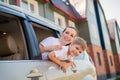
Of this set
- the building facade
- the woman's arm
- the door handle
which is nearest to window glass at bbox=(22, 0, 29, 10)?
the building facade

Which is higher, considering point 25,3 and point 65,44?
point 25,3

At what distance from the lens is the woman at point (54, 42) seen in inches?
137

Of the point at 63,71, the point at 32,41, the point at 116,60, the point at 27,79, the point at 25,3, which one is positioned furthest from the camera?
the point at 116,60

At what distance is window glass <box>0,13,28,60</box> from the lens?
303cm

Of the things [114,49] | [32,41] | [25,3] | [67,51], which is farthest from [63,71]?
[114,49]

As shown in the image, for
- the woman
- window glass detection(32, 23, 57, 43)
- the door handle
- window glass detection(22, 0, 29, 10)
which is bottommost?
the door handle

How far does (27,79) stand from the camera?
8.84 ft

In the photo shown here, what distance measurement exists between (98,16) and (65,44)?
29162mm

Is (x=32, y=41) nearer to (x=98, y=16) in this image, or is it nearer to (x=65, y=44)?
(x=65, y=44)

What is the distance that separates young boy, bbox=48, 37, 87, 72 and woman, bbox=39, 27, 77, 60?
8 cm

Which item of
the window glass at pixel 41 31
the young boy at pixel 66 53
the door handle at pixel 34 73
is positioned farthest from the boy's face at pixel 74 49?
the door handle at pixel 34 73

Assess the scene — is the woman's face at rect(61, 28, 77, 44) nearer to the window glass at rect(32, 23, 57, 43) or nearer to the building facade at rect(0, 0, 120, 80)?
the window glass at rect(32, 23, 57, 43)

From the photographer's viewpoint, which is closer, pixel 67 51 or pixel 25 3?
pixel 67 51

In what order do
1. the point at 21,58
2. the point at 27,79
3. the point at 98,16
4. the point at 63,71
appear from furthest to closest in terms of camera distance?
the point at 98,16 → the point at 63,71 → the point at 21,58 → the point at 27,79
